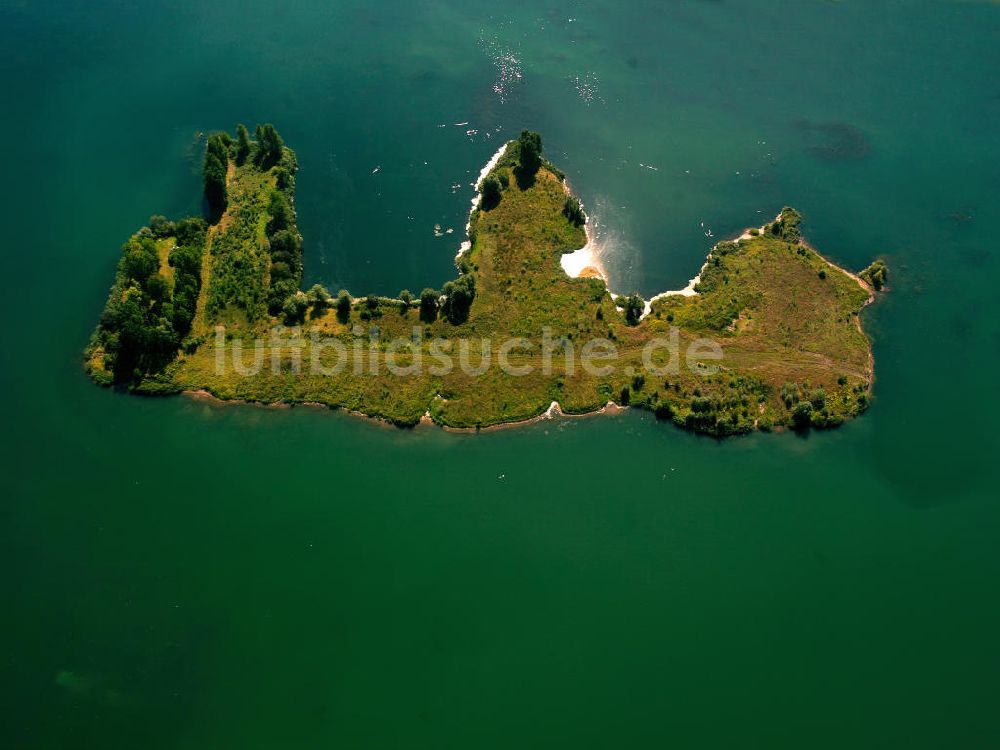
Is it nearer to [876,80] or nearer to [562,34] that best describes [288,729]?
[562,34]

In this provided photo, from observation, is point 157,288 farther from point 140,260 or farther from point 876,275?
point 876,275

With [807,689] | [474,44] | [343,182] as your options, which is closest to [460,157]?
[343,182]

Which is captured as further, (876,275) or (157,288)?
(876,275)

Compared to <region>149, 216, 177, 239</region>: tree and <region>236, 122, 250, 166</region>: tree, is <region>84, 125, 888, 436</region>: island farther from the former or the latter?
<region>236, 122, 250, 166</region>: tree

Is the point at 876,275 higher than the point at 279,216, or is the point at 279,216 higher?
the point at 279,216

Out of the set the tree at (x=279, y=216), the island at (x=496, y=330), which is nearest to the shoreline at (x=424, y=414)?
the island at (x=496, y=330)

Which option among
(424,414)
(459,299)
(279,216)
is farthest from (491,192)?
(424,414)

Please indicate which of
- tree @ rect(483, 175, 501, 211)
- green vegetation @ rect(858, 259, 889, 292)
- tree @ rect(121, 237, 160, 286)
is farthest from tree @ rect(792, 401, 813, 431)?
tree @ rect(121, 237, 160, 286)

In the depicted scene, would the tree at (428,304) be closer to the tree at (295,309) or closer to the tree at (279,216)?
the tree at (295,309)
